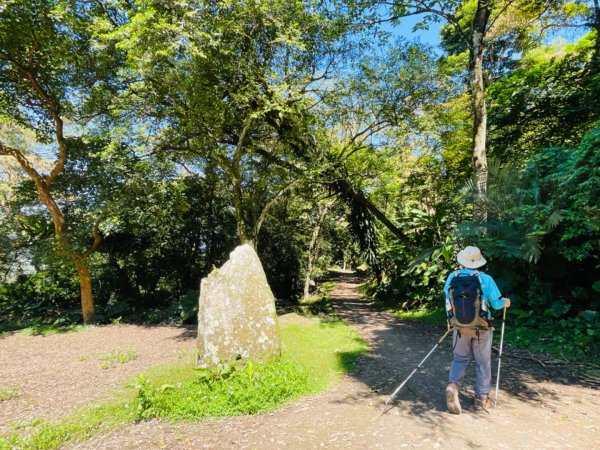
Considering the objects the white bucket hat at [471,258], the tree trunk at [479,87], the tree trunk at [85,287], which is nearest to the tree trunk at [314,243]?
the tree trunk at [479,87]

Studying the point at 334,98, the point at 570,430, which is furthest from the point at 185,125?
the point at 570,430

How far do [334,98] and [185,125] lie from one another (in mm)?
4201

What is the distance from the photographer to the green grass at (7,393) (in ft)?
18.7

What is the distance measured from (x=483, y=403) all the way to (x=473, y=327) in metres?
0.91

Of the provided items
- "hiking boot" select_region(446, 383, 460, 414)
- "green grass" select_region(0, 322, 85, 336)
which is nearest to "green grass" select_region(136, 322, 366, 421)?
"hiking boot" select_region(446, 383, 460, 414)

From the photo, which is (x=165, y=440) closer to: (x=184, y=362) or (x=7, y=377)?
(x=184, y=362)

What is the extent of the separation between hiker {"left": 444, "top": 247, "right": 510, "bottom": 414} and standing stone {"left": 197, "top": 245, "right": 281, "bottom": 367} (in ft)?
9.26

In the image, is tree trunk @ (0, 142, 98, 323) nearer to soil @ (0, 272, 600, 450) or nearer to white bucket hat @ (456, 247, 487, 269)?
soil @ (0, 272, 600, 450)

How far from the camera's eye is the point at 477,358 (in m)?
4.05

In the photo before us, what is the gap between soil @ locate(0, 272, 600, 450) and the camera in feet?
11.6

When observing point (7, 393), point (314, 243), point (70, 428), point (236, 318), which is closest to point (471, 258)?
point (236, 318)

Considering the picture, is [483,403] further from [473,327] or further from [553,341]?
[553,341]

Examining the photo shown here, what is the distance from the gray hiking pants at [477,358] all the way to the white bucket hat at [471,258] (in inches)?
30.5

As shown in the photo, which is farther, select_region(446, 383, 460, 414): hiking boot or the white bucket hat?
the white bucket hat
